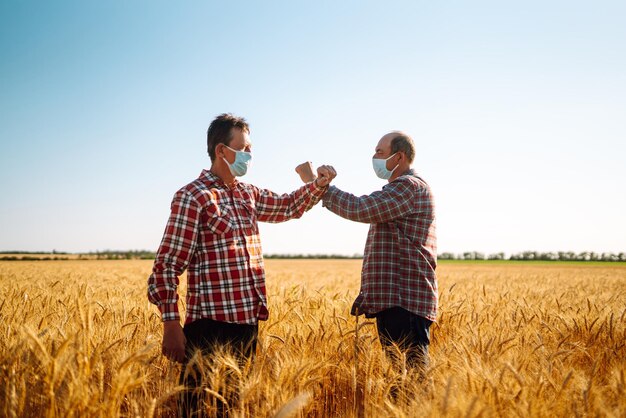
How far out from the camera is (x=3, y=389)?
214 cm

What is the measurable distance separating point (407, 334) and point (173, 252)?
1680mm

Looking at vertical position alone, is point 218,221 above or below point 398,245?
above

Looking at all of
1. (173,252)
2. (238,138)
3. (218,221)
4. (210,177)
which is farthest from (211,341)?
(238,138)

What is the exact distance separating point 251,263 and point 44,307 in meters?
3.21

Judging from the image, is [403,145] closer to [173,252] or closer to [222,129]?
[222,129]

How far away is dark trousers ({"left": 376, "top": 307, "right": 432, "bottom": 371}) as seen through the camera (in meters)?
2.86

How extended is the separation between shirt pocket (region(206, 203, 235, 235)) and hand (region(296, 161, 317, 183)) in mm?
925

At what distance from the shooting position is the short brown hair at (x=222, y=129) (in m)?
2.75

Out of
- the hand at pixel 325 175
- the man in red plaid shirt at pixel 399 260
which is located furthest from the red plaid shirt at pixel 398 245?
the hand at pixel 325 175

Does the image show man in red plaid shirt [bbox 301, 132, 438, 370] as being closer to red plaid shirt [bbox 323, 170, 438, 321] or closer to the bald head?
red plaid shirt [bbox 323, 170, 438, 321]

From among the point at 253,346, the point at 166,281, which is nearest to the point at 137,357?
the point at 166,281

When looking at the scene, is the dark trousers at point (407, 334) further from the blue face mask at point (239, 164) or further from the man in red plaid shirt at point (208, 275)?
the blue face mask at point (239, 164)

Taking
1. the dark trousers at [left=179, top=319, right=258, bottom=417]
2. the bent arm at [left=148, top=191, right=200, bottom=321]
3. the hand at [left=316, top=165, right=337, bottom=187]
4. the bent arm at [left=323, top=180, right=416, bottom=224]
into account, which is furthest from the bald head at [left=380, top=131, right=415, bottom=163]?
the dark trousers at [left=179, top=319, right=258, bottom=417]

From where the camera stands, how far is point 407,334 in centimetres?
288
